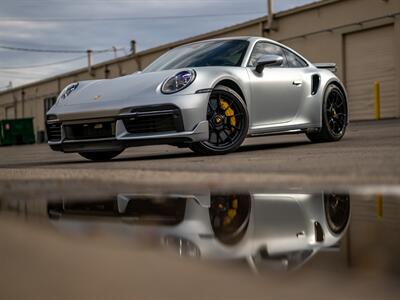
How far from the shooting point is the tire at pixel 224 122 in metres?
6.34

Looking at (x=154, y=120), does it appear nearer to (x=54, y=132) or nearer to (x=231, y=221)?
(x=54, y=132)

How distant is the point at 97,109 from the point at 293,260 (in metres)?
4.96

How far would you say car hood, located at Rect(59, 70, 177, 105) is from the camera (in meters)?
6.26

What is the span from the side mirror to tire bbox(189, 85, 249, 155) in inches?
21.8

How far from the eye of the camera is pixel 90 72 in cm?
4325

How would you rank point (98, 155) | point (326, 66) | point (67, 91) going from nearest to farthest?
point (67, 91)
point (98, 155)
point (326, 66)

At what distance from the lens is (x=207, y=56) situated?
7.11 metres

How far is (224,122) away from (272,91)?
94 cm

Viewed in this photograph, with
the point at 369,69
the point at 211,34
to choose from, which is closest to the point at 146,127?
the point at 369,69

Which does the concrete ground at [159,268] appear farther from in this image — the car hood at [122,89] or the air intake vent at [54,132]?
the air intake vent at [54,132]

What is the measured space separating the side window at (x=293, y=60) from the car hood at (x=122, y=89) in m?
1.83

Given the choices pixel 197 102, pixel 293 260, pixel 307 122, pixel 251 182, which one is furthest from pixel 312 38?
pixel 293 260

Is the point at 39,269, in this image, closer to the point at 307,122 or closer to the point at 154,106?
the point at 154,106

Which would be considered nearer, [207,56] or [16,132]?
[207,56]
